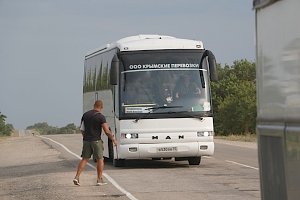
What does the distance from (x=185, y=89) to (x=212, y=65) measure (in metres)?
0.97

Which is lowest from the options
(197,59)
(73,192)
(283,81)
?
(73,192)

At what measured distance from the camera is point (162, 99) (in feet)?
64.8

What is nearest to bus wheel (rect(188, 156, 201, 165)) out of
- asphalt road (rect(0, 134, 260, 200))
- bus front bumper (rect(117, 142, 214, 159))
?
asphalt road (rect(0, 134, 260, 200))

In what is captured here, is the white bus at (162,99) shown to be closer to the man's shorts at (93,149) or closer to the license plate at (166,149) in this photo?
the license plate at (166,149)

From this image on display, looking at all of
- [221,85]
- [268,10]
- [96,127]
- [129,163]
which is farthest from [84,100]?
[221,85]

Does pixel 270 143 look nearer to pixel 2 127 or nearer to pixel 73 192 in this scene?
pixel 73 192

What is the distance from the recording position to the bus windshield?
1972 centimetres

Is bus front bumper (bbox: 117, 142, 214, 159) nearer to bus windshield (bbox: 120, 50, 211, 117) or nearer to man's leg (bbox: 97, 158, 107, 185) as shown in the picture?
bus windshield (bbox: 120, 50, 211, 117)

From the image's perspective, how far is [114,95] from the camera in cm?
2048

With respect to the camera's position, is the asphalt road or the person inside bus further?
the person inside bus

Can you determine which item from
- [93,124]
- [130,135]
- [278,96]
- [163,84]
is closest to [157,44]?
[163,84]

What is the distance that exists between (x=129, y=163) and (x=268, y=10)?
53.7ft

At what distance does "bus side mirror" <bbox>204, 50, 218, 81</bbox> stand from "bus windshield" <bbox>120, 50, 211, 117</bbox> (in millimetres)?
284

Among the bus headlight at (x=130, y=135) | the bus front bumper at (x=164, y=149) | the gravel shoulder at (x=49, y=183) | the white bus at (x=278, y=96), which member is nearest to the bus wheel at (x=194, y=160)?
the bus front bumper at (x=164, y=149)
